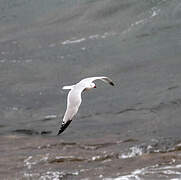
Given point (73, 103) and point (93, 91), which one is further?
point (93, 91)

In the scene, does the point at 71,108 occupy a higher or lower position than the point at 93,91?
higher

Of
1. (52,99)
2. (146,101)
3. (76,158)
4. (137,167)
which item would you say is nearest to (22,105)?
(52,99)

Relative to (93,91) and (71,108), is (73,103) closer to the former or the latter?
(71,108)

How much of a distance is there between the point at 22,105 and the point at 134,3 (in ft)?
14.0

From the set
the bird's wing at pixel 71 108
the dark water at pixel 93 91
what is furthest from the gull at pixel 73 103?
the dark water at pixel 93 91

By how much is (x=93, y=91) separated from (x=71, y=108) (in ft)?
12.8

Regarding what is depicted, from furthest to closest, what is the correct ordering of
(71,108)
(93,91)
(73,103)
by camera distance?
(93,91), (73,103), (71,108)

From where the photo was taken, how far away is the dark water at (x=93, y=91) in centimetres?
830

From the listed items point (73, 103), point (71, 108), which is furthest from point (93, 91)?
point (71, 108)

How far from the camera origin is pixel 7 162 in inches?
340

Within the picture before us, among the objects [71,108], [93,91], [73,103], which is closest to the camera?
[71,108]

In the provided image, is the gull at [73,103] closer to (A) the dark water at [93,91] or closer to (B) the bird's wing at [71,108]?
(B) the bird's wing at [71,108]

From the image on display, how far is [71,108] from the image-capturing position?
24.7ft

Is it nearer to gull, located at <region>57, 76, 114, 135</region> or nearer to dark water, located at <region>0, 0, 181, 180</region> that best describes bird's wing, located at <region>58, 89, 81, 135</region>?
gull, located at <region>57, 76, 114, 135</region>
